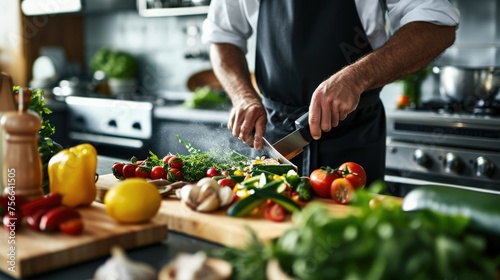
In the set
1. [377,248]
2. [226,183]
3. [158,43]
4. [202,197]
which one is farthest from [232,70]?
[158,43]

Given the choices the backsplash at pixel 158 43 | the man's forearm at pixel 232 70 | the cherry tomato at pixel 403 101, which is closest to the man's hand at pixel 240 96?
the man's forearm at pixel 232 70

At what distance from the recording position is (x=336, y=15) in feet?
7.20

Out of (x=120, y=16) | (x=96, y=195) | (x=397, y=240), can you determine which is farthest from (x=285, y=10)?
(x=120, y=16)

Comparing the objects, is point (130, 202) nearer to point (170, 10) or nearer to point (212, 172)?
point (212, 172)

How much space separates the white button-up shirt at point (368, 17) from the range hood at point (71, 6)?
2.44 metres

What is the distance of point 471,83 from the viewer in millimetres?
3236

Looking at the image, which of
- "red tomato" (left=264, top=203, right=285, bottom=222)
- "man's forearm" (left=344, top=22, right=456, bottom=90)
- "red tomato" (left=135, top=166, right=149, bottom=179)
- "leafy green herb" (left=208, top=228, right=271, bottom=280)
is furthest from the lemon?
"man's forearm" (left=344, top=22, right=456, bottom=90)

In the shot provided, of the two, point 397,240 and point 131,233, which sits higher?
point 397,240

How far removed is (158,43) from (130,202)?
3.82 metres

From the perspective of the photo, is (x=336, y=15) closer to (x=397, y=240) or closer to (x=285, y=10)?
(x=285, y=10)

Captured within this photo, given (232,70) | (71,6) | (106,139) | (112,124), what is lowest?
(106,139)

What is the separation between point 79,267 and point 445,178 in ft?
7.02

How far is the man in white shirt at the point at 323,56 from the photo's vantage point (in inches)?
76.6

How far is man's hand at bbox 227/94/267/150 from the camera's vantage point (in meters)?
1.96
